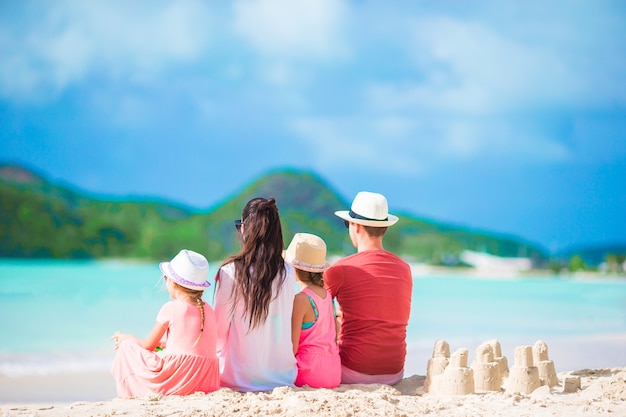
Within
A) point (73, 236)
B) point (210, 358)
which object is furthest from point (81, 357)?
point (73, 236)

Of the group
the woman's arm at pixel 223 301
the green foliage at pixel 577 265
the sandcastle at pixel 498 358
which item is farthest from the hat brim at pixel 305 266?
the green foliage at pixel 577 265

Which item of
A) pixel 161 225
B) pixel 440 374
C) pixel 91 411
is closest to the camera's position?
pixel 91 411

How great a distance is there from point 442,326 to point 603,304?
8.46 metres

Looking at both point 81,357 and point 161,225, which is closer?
point 81,357

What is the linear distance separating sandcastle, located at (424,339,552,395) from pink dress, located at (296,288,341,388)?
648 millimetres

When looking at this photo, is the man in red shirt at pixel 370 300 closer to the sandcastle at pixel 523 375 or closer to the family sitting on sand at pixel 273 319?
the family sitting on sand at pixel 273 319

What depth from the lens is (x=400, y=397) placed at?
4547 mm

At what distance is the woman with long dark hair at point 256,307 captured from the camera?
458 centimetres

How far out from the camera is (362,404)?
4.14 m

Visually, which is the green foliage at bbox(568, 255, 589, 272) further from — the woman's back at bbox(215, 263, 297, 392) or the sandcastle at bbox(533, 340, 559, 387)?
the woman's back at bbox(215, 263, 297, 392)

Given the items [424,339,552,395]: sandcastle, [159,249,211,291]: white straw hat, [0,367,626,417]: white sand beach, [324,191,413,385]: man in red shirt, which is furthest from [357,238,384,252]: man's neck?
[159,249,211,291]: white straw hat

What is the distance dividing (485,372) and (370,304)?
2.79ft

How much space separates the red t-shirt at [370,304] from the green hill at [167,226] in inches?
2437

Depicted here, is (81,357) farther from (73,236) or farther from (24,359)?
(73,236)
